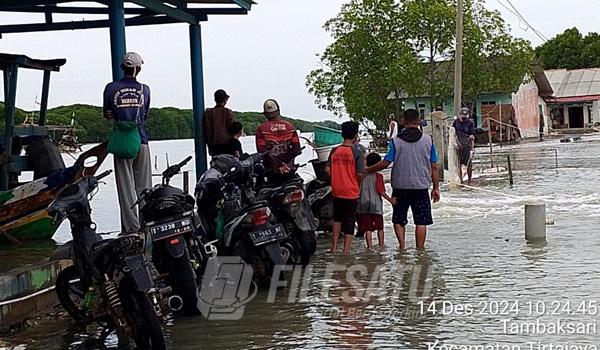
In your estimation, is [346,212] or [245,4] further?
[245,4]

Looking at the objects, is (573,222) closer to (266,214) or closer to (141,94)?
(266,214)

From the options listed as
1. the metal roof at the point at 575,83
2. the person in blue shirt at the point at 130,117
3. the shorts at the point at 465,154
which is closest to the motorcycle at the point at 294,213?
the person in blue shirt at the point at 130,117

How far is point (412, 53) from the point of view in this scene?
152ft

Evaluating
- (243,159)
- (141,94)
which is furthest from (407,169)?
(141,94)

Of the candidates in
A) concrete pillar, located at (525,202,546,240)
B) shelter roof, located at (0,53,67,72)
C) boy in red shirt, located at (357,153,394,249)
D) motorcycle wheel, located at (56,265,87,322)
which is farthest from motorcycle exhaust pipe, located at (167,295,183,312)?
shelter roof, located at (0,53,67,72)

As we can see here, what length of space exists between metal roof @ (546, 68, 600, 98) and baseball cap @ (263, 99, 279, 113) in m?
61.2

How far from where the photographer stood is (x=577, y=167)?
979 inches

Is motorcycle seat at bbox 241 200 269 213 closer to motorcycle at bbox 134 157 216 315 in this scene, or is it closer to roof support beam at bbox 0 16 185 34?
motorcycle at bbox 134 157 216 315

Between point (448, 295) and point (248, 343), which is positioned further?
point (448, 295)

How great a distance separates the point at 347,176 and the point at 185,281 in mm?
3546

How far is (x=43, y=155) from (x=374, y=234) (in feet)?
15.8

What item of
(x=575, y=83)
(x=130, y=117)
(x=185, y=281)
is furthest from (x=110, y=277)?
(x=575, y=83)

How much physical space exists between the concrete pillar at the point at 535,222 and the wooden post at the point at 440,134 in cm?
1087

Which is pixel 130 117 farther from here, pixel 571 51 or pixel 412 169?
pixel 571 51
